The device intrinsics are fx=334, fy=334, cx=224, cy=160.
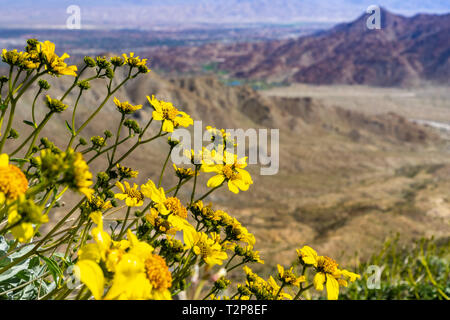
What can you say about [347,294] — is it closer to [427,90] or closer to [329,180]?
[329,180]

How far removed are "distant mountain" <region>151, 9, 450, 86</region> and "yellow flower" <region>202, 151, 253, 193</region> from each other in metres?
97.5

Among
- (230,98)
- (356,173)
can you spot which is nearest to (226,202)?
(356,173)

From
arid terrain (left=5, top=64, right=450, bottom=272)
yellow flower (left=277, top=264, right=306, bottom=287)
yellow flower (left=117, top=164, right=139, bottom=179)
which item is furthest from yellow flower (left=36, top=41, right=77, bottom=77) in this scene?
arid terrain (left=5, top=64, right=450, bottom=272)

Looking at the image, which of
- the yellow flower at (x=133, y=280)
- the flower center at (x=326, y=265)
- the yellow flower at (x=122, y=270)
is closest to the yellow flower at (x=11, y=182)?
the yellow flower at (x=122, y=270)

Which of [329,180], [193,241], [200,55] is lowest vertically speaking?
[329,180]

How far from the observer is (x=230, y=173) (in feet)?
6.06

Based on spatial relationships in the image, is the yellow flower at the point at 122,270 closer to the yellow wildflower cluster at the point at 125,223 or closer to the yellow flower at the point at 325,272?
the yellow wildflower cluster at the point at 125,223

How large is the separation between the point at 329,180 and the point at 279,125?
11648mm

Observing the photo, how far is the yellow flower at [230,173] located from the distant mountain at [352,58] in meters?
97.5

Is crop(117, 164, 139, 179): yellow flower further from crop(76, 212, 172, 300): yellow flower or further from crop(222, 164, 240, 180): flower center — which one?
crop(76, 212, 172, 300): yellow flower

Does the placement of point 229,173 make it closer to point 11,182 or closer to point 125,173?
point 125,173

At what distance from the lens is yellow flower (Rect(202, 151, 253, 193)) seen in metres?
1.80

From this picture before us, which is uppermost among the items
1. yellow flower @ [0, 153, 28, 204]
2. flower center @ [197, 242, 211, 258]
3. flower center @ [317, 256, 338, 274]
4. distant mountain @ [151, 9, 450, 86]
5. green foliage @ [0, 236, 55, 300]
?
distant mountain @ [151, 9, 450, 86]

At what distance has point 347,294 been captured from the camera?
5852 mm
